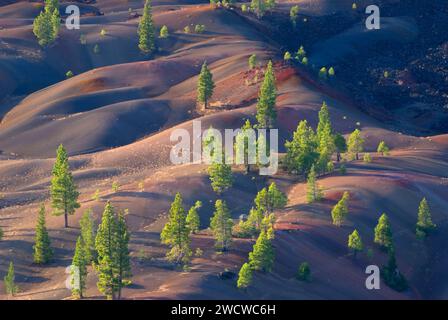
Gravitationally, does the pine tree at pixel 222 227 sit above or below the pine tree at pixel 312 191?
below

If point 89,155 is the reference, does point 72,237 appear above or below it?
below

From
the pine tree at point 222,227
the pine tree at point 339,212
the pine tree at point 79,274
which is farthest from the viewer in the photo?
the pine tree at point 339,212

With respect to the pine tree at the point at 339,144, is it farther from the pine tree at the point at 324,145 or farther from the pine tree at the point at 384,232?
the pine tree at the point at 384,232

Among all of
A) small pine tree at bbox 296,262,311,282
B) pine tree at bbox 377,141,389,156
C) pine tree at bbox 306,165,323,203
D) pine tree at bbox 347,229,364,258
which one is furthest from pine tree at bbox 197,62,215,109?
small pine tree at bbox 296,262,311,282

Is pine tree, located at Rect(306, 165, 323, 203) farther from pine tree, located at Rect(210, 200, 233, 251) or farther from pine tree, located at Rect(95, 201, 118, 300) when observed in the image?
pine tree, located at Rect(95, 201, 118, 300)

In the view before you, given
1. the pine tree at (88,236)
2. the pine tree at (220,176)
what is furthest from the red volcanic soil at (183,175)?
the pine tree at (88,236)

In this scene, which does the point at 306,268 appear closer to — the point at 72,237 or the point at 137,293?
the point at 137,293
